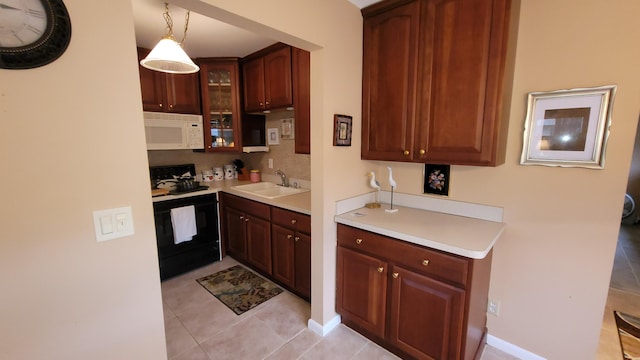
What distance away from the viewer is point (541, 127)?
1.66 metres

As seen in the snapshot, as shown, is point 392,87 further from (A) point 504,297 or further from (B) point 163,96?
(B) point 163,96

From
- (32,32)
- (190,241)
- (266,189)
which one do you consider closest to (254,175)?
(266,189)

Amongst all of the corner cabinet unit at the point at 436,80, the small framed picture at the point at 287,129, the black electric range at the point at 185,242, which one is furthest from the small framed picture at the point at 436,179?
the black electric range at the point at 185,242

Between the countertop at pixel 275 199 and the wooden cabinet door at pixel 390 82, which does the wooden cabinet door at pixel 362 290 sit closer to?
the countertop at pixel 275 199

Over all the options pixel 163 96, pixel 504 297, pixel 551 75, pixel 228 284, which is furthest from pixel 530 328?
pixel 163 96

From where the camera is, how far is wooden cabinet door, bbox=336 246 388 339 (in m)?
1.85

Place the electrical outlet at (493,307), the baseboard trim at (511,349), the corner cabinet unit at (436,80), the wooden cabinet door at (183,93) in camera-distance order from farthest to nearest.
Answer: the wooden cabinet door at (183,93) → the electrical outlet at (493,307) → the baseboard trim at (511,349) → the corner cabinet unit at (436,80)

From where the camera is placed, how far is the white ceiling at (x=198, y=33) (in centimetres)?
193

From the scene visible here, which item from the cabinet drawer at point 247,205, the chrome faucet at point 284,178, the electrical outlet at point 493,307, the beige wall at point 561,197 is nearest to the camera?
the beige wall at point 561,197

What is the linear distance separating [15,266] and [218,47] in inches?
97.5

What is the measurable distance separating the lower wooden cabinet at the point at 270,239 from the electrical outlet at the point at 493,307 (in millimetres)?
1383

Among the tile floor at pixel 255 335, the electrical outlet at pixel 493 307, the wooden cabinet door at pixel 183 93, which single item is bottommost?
the tile floor at pixel 255 335

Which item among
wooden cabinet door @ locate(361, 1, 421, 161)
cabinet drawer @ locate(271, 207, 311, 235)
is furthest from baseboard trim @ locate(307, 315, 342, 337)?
wooden cabinet door @ locate(361, 1, 421, 161)

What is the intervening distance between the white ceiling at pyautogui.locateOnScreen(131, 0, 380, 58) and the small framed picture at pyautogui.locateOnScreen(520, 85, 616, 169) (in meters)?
1.31
